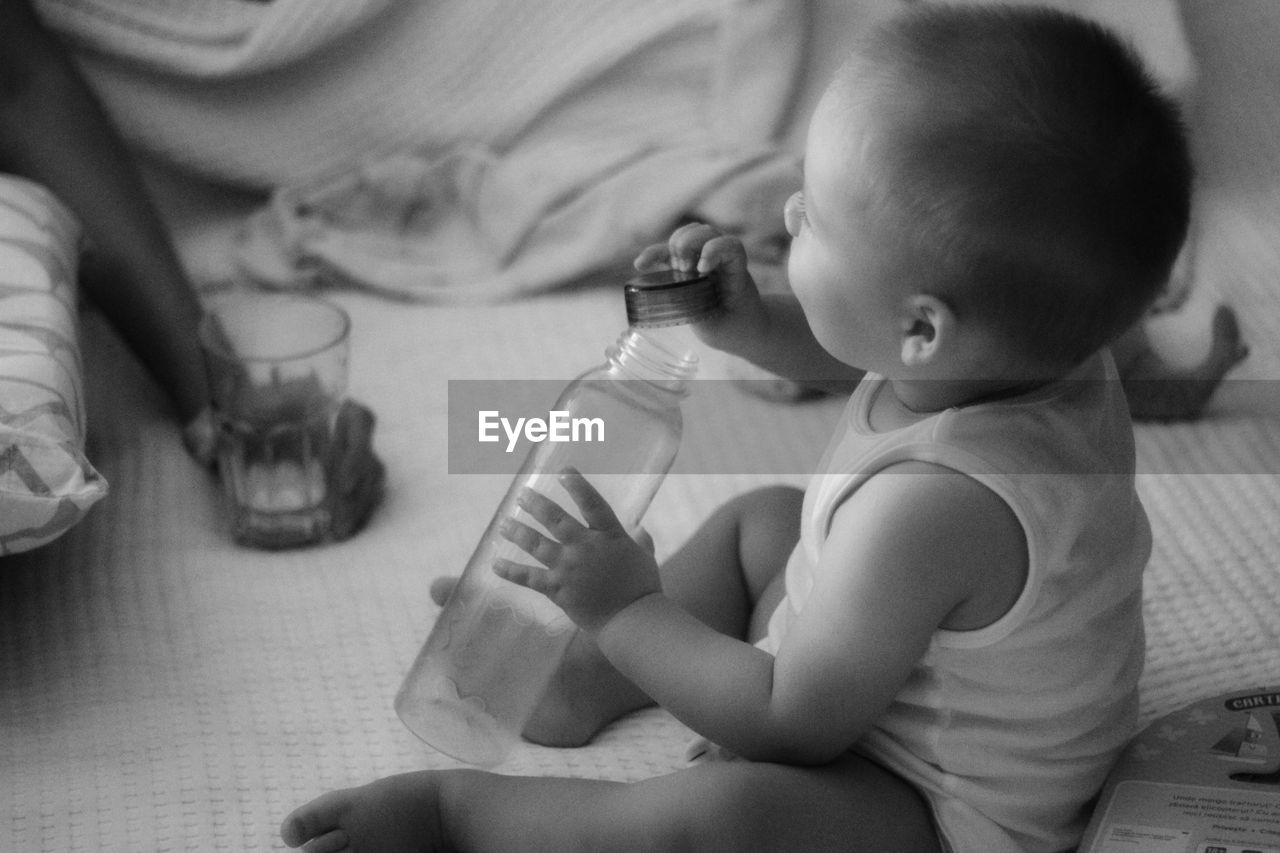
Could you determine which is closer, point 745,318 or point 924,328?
point 924,328

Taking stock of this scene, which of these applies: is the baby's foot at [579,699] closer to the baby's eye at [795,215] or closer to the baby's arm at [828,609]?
the baby's arm at [828,609]

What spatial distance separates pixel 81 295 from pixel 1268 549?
906mm

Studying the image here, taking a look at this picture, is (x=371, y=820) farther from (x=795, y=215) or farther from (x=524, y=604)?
(x=795, y=215)

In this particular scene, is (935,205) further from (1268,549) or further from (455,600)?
(1268,549)

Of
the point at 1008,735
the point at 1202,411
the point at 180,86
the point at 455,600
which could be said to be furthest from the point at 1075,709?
the point at 180,86

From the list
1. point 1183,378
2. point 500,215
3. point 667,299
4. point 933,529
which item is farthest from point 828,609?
point 500,215

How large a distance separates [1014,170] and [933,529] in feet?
0.50

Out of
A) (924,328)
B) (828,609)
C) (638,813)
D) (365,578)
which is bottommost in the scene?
(365,578)

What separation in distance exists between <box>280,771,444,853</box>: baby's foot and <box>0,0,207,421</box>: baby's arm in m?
0.49

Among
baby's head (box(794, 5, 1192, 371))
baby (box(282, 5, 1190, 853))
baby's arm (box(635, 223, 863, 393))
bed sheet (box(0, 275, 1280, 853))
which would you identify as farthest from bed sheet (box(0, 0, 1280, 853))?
baby's head (box(794, 5, 1192, 371))

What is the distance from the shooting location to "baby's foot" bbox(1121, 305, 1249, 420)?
1109mm

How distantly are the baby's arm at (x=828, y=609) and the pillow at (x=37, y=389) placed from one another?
27 cm

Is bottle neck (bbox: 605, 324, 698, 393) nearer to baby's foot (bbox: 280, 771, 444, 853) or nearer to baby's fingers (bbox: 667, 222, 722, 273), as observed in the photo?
baby's fingers (bbox: 667, 222, 722, 273)

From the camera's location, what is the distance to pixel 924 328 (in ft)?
2.11
